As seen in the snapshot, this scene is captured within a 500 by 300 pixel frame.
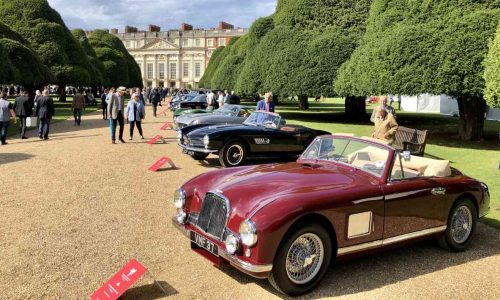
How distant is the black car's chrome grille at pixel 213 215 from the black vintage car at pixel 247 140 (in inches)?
228

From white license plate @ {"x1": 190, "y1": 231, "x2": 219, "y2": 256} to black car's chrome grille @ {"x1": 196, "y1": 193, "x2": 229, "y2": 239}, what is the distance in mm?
87

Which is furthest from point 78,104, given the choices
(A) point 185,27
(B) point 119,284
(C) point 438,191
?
(A) point 185,27

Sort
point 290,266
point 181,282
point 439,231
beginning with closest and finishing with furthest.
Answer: point 290,266, point 181,282, point 439,231

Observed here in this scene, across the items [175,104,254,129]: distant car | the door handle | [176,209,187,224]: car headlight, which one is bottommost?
[176,209,187,224]: car headlight

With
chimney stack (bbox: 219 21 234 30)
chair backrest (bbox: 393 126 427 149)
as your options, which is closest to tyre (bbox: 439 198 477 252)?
chair backrest (bbox: 393 126 427 149)

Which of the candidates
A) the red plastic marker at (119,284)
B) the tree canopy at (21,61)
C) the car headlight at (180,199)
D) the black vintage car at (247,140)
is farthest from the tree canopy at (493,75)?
the tree canopy at (21,61)

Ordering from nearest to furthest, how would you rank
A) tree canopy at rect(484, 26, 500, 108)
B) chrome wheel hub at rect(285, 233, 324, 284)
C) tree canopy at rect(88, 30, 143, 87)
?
chrome wheel hub at rect(285, 233, 324, 284), tree canopy at rect(484, 26, 500, 108), tree canopy at rect(88, 30, 143, 87)

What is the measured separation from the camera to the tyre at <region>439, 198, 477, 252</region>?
5.63 meters

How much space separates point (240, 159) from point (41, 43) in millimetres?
34709

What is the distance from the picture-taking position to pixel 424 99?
128 feet

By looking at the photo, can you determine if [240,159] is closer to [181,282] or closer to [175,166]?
[175,166]

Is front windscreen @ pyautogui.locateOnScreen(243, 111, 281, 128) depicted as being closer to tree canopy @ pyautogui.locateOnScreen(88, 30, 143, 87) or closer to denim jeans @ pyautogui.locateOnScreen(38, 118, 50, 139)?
denim jeans @ pyautogui.locateOnScreen(38, 118, 50, 139)

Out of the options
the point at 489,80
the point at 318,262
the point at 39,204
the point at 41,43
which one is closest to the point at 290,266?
the point at 318,262

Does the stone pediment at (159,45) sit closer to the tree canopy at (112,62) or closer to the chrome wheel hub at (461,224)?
the tree canopy at (112,62)
